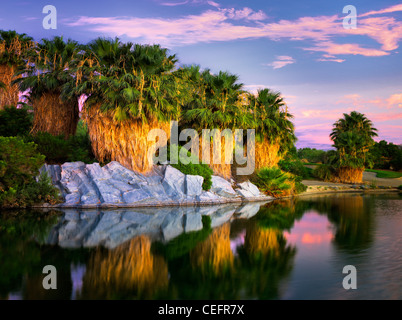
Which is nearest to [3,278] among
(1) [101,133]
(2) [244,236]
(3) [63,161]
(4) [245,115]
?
(2) [244,236]

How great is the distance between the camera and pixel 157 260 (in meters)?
7.62

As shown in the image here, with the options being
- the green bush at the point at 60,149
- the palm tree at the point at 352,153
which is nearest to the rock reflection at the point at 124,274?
the green bush at the point at 60,149

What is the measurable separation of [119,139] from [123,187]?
324cm

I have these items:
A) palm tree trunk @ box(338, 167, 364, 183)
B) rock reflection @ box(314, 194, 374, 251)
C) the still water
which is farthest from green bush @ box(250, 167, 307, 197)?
palm tree trunk @ box(338, 167, 364, 183)

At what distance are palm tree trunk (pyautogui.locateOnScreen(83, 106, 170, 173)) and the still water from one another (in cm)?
675

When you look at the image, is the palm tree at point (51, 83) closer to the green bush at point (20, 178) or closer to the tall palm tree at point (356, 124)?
the green bush at point (20, 178)

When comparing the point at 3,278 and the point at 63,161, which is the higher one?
the point at 63,161

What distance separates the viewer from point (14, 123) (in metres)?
21.8

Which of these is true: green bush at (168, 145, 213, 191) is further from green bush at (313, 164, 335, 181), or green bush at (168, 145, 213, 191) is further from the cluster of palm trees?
green bush at (313, 164, 335, 181)

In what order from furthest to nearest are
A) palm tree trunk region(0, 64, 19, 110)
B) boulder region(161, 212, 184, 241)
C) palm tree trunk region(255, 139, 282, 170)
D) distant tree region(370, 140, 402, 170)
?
distant tree region(370, 140, 402, 170) → palm tree trunk region(255, 139, 282, 170) → palm tree trunk region(0, 64, 19, 110) → boulder region(161, 212, 184, 241)

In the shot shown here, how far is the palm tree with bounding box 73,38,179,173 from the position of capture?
1889 cm
